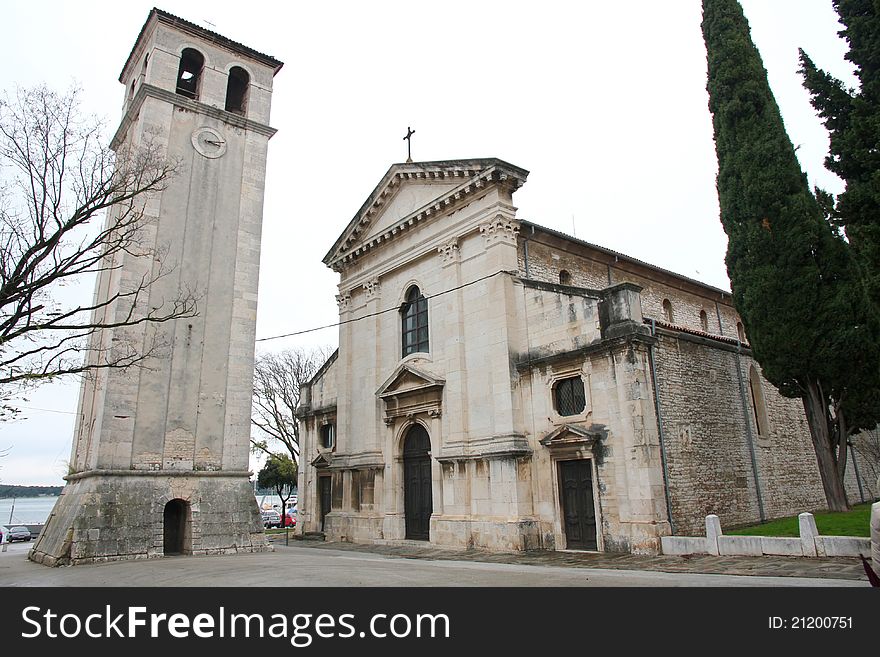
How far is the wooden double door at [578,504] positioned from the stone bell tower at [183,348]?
8972mm

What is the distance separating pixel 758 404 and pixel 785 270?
6254mm

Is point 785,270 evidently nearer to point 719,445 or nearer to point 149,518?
point 719,445

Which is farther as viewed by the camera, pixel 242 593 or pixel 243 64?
pixel 243 64

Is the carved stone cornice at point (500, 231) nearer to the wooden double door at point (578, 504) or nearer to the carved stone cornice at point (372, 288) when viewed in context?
the carved stone cornice at point (372, 288)

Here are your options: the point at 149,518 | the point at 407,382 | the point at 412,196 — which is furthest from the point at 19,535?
the point at 412,196

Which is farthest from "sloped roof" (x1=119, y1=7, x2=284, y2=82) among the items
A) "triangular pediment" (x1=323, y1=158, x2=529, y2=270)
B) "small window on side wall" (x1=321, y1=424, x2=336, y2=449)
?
"small window on side wall" (x1=321, y1=424, x2=336, y2=449)

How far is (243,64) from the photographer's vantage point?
72.1ft

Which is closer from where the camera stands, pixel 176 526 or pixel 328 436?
pixel 176 526

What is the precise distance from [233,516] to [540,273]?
1231cm

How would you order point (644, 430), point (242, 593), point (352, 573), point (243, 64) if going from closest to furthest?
1. point (242, 593)
2. point (352, 573)
3. point (644, 430)
4. point (243, 64)

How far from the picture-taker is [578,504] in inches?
647

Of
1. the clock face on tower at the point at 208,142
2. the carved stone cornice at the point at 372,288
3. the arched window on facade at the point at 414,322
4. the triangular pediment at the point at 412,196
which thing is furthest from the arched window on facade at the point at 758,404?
the clock face on tower at the point at 208,142

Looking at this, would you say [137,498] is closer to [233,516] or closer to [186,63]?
[233,516]

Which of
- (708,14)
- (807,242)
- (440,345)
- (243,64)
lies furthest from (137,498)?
(708,14)
